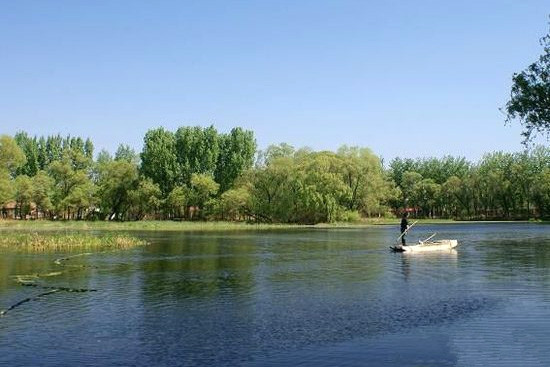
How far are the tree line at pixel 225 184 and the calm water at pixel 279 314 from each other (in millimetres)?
78935

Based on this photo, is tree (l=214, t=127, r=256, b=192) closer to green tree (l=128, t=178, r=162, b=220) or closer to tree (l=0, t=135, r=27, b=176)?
green tree (l=128, t=178, r=162, b=220)

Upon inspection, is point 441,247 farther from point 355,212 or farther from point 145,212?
point 145,212

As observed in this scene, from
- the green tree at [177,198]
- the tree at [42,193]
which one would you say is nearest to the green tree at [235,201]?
the green tree at [177,198]

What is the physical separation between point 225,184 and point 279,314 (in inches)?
4535

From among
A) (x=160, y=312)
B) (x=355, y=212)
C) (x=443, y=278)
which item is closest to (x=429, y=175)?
(x=355, y=212)

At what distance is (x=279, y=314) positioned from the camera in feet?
73.6

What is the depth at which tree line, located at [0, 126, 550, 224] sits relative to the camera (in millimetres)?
120375

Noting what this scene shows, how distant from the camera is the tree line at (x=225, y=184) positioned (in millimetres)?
120375

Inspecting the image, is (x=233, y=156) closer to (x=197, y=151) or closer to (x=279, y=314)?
(x=197, y=151)

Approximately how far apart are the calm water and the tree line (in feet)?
259

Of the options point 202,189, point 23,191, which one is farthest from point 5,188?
point 202,189

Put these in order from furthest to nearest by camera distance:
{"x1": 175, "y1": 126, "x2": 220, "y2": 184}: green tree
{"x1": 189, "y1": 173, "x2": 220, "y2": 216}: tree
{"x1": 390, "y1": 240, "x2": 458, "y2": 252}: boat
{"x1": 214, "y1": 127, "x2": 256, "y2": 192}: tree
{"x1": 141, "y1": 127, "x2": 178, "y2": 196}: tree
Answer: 1. {"x1": 214, "y1": 127, "x2": 256, "y2": 192}: tree
2. {"x1": 175, "y1": 126, "x2": 220, "y2": 184}: green tree
3. {"x1": 141, "y1": 127, "x2": 178, "y2": 196}: tree
4. {"x1": 189, "y1": 173, "x2": 220, "y2": 216}: tree
5. {"x1": 390, "y1": 240, "x2": 458, "y2": 252}: boat

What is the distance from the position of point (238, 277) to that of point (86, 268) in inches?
455

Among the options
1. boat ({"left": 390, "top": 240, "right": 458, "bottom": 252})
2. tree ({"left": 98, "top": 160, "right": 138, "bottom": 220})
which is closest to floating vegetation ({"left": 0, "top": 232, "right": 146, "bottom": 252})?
boat ({"left": 390, "top": 240, "right": 458, "bottom": 252})
